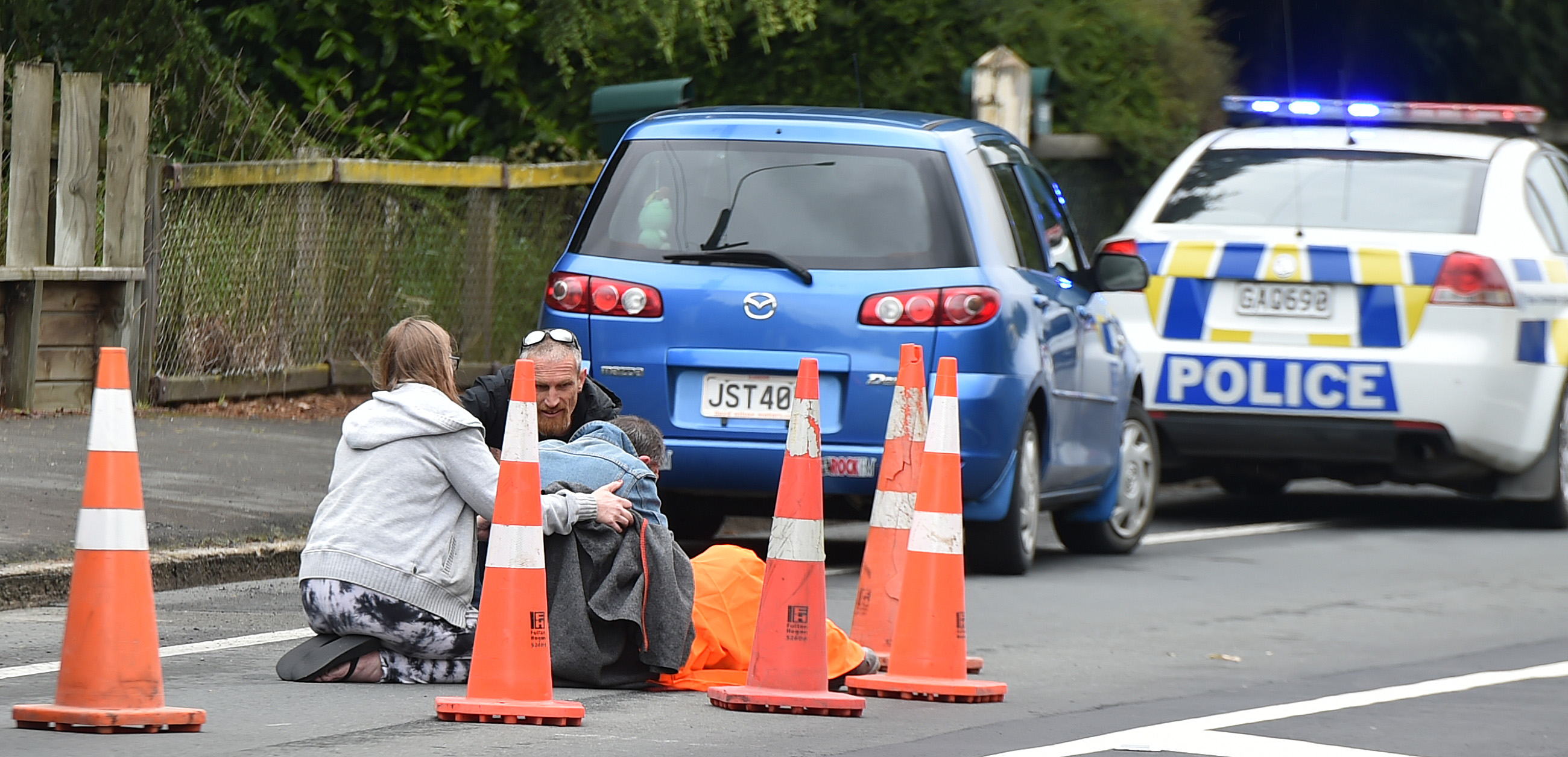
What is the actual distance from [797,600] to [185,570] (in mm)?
2887

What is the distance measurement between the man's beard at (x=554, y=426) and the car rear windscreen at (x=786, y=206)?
76.8 inches

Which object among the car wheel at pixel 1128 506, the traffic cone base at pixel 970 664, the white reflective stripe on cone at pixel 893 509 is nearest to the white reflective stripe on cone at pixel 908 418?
the white reflective stripe on cone at pixel 893 509

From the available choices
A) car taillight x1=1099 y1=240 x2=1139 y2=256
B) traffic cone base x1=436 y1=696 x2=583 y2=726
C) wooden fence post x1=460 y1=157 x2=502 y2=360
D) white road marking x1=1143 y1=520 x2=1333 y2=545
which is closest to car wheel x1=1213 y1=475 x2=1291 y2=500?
white road marking x1=1143 y1=520 x2=1333 y2=545

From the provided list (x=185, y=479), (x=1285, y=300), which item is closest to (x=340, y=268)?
(x=185, y=479)

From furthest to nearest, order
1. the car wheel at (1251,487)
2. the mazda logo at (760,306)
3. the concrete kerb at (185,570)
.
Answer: the car wheel at (1251,487) < the mazda logo at (760,306) < the concrete kerb at (185,570)

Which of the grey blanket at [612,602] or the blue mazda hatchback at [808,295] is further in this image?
the blue mazda hatchback at [808,295]

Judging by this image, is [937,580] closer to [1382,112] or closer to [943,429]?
[943,429]

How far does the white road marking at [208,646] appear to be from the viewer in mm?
6242

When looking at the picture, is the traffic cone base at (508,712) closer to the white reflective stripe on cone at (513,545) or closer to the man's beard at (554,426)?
the white reflective stripe on cone at (513,545)

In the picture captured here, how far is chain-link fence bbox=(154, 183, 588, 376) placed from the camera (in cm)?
1187

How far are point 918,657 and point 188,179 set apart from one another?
21.6 ft

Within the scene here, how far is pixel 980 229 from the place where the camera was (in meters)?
8.73

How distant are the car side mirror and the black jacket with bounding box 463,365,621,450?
3053 millimetres

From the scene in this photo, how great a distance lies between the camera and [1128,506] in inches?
409
